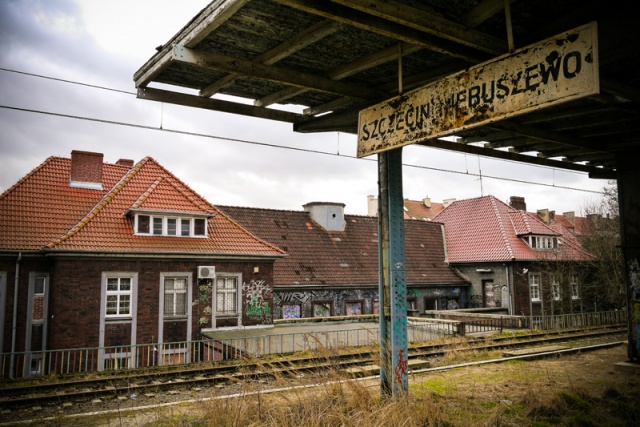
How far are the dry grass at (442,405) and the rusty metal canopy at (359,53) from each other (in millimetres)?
3559

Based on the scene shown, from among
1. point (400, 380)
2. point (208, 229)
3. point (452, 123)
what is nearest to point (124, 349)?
point (208, 229)

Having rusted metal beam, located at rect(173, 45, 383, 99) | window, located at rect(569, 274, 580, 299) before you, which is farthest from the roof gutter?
window, located at rect(569, 274, 580, 299)

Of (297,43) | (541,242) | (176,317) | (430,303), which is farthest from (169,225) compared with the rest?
(541,242)

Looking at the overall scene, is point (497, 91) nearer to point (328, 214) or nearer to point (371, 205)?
point (328, 214)

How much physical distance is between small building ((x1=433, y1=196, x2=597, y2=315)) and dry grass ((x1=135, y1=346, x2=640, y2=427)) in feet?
64.9

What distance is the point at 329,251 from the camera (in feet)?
93.7

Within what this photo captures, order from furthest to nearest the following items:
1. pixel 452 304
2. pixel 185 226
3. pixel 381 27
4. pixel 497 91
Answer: pixel 452 304
pixel 185 226
pixel 381 27
pixel 497 91

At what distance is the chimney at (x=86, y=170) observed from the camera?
20516 mm

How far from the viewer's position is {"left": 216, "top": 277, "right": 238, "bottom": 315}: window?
65.1ft

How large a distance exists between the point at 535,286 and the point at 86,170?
2686cm

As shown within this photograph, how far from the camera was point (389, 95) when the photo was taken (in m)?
7.11

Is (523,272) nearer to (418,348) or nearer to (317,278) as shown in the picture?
(317,278)

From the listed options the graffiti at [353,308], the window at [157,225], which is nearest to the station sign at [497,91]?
the window at [157,225]

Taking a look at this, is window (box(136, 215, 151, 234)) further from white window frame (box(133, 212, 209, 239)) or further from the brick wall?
the brick wall
